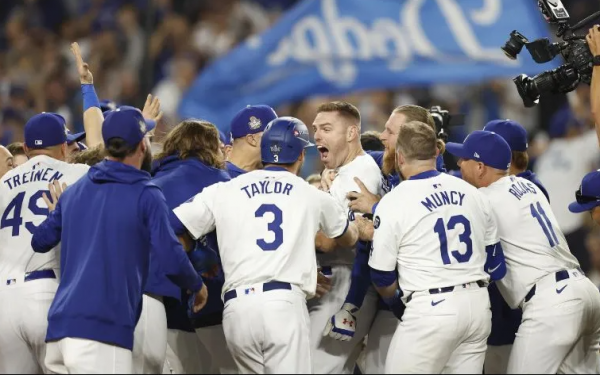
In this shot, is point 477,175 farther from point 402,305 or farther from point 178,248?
point 178,248

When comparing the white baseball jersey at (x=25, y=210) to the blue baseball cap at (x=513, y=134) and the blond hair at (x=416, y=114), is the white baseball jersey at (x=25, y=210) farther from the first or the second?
the blue baseball cap at (x=513, y=134)

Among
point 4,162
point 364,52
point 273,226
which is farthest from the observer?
point 364,52

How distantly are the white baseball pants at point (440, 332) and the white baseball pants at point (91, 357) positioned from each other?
1.77 metres

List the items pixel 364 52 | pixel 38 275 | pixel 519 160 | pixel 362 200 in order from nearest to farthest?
pixel 38 275, pixel 362 200, pixel 519 160, pixel 364 52

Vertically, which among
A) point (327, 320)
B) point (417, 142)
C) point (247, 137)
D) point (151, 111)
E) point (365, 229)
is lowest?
point (327, 320)

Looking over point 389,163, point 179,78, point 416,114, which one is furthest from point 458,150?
point 179,78

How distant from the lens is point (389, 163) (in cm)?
762

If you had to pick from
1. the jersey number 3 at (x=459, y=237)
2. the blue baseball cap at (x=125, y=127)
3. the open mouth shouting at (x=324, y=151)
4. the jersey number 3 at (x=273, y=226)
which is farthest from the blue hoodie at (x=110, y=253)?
the open mouth shouting at (x=324, y=151)

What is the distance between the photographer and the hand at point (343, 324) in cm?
697

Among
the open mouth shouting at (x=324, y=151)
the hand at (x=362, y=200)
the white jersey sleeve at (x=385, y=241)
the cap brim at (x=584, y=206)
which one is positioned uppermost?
the open mouth shouting at (x=324, y=151)

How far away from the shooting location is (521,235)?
712 centimetres

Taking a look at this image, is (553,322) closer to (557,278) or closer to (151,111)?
(557,278)

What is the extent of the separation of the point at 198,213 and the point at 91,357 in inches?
46.3

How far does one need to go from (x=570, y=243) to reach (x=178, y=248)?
7482 millimetres
